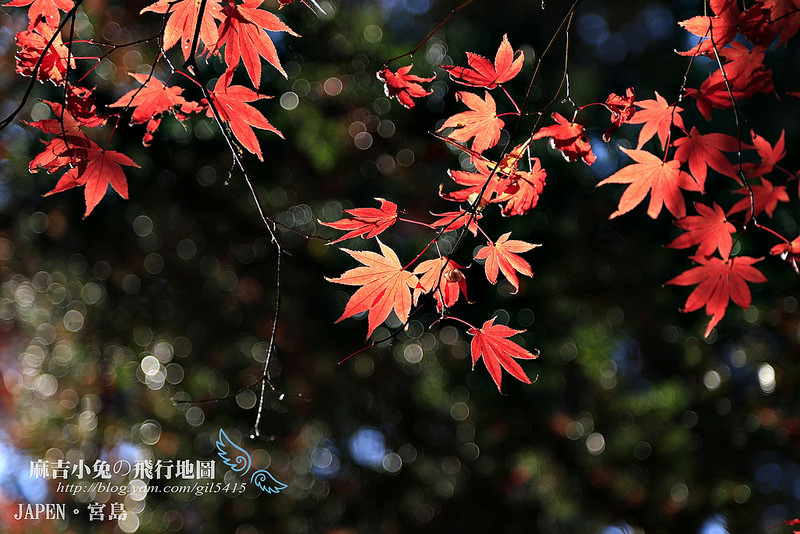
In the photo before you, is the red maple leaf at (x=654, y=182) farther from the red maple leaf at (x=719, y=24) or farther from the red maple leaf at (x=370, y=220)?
the red maple leaf at (x=370, y=220)

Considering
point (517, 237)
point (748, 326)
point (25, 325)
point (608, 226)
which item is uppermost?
point (517, 237)

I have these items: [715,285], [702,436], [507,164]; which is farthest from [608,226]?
[507,164]

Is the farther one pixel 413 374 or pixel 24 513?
pixel 24 513

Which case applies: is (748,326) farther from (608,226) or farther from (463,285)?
(463,285)

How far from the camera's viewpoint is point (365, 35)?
1.86 metres

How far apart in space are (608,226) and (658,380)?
3.79 ft

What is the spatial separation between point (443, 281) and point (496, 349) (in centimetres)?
11

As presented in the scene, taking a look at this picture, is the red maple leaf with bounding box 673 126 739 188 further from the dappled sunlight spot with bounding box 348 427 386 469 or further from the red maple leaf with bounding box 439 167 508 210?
the dappled sunlight spot with bounding box 348 427 386 469

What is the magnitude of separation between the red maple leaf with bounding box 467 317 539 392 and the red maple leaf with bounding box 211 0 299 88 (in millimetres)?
333

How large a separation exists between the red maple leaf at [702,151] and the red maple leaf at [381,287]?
1.21 ft

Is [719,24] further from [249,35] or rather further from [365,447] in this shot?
[365,447]

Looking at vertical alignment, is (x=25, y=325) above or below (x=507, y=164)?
below

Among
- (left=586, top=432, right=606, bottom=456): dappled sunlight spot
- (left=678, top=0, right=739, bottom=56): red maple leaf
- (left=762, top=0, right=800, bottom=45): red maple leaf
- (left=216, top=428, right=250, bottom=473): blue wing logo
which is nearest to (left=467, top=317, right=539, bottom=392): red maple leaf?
(left=678, top=0, right=739, bottom=56): red maple leaf

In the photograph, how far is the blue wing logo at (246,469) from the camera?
2.09m
